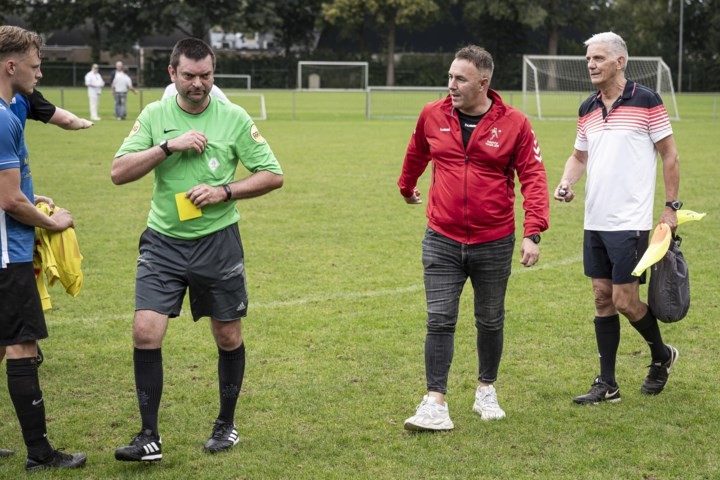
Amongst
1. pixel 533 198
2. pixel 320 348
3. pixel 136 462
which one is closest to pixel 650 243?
pixel 533 198

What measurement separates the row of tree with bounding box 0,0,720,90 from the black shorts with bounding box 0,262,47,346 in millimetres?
59518

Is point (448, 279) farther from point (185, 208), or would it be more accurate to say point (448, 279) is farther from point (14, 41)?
point (14, 41)

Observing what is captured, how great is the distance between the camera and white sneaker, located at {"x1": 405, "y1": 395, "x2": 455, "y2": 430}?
5.45m

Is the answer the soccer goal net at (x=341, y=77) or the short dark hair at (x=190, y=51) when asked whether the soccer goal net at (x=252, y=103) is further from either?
the short dark hair at (x=190, y=51)

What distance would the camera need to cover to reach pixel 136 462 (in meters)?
5.06

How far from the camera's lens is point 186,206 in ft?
16.1

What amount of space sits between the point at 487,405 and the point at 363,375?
111 centimetres

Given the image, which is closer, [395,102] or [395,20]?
[395,102]

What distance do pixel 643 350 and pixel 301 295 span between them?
10.5ft

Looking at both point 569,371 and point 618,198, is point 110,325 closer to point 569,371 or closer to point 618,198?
point 569,371

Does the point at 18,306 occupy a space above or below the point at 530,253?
below

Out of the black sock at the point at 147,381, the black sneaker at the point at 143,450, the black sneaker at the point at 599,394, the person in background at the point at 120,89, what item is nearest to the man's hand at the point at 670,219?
the black sneaker at the point at 599,394

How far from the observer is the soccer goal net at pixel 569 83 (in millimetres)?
35375

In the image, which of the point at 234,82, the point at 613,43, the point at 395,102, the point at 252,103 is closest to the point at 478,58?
the point at 613,43
